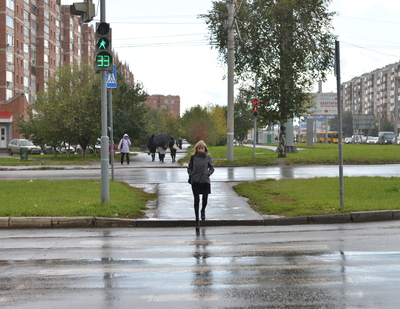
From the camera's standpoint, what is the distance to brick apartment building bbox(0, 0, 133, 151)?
234ft

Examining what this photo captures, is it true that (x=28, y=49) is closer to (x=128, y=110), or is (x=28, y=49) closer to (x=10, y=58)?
(x=10, y=58)

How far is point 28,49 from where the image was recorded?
8425 centimetres

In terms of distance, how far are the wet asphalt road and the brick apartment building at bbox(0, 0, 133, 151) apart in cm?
4804

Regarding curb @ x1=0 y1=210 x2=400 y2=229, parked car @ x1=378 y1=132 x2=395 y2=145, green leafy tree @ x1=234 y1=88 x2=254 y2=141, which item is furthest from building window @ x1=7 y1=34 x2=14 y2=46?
curb @ x1=0 y1=210 x2=400 y2=229

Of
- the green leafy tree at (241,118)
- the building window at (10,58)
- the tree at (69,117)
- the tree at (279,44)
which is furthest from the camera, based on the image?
the green leafy tree at (241,118)

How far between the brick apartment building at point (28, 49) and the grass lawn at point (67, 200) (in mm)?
39697

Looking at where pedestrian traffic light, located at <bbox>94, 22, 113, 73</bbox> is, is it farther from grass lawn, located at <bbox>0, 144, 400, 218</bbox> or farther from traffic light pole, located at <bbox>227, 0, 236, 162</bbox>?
traffic light pole, located at <bbox>227, 0, 236, 162</bbox>

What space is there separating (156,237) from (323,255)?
324 cm

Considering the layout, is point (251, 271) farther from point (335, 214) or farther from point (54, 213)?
point (54, 213)

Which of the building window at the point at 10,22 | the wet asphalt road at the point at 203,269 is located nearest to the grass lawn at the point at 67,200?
the wet asphalt road at the point at 203,269

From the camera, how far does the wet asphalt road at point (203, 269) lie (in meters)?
5.85

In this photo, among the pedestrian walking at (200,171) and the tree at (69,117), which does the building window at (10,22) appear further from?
the pedestrian walking at (200,171)

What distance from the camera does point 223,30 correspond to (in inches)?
1499

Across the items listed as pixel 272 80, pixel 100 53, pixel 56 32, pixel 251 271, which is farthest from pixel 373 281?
pixel 56 32
